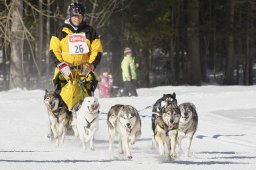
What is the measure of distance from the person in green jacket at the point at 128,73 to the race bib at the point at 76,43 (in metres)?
12.7

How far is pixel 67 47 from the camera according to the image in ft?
36.3

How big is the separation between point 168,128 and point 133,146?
6.38 feet

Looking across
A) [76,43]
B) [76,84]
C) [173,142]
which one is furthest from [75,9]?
[173,142]

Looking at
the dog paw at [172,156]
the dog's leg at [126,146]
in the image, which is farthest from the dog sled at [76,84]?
the dog paw at [172,156]

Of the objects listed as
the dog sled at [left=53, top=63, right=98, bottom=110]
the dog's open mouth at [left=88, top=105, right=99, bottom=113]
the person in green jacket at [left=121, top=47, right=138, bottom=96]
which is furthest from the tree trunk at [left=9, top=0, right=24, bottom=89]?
the dog's open mouth at [left=88, top=105, right=99, bottom=113]

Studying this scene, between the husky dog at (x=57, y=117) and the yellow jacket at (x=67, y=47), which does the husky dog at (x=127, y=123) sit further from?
the yellow jacket at (x=67, y=47)

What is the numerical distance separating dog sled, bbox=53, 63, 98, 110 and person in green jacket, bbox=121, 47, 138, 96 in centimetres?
1240

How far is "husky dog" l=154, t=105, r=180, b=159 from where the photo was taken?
888 centimetres

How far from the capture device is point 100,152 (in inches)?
396

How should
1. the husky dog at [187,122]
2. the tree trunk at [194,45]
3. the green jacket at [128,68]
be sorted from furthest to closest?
the tree trunk at [194,45] → the green jacket at [128,68] → the husky dog at [187,122]

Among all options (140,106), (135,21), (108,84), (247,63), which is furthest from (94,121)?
(247,63)

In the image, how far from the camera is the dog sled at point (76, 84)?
11117 millimetres

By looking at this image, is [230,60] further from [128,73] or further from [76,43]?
[76,43]

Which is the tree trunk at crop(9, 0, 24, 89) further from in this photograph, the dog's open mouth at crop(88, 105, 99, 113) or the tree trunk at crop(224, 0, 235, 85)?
the dog's open mouth at crop(88, 105, 99, 113)
